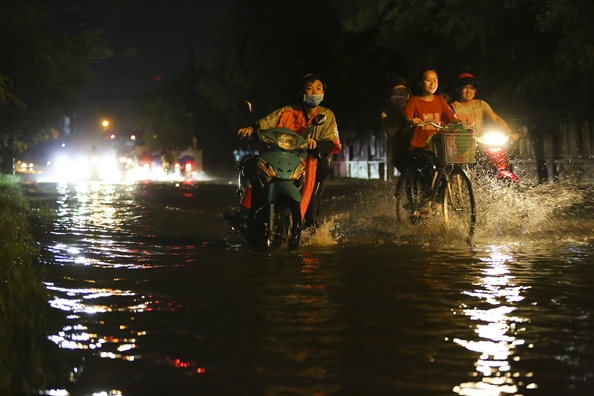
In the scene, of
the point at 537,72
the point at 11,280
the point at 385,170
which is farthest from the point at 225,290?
the point at 385,170

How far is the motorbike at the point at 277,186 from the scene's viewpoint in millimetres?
11438

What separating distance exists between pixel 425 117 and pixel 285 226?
7.70 feet

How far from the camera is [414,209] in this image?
13.1 metres

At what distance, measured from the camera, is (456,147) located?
12016 mm

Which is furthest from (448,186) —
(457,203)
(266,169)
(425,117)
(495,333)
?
(495,333)

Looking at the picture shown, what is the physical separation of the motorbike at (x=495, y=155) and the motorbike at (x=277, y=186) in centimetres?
257

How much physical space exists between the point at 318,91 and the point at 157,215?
7.46m

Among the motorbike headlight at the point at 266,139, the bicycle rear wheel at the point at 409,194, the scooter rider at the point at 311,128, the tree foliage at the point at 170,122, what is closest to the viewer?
the motorbike headlight at the point at 266,139

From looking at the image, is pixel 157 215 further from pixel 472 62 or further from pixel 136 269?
pixel 472 62

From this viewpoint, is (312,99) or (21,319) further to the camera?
(312,99)

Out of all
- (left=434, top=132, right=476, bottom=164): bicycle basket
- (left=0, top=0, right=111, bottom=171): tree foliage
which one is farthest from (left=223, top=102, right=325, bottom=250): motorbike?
(left=0, top=0, right=111, bottom=171): tree foliage

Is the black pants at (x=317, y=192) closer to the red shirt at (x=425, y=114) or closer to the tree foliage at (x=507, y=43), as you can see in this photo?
the red shirt at (x=425, y=114)

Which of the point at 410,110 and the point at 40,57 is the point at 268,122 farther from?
the point at 40,57

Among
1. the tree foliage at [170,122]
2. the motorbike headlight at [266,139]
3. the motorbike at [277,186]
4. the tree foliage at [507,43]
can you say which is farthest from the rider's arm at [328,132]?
the tree foliage at [170,122]
